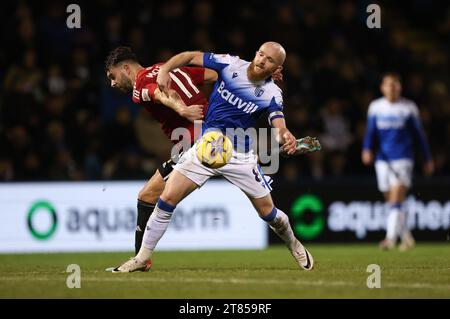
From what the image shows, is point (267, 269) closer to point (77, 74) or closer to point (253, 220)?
point (253, 220)

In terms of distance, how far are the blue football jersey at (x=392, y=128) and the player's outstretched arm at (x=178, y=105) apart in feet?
19.8

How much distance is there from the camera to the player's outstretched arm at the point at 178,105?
8531 millimetres

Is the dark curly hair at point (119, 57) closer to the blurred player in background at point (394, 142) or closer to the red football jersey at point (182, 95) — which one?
the red football jersey at point (182, 95)

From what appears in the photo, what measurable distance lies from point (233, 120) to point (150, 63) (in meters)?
7.30

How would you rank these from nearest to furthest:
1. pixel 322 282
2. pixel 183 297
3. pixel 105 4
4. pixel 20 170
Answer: pixel 183 297 → pixel 322 282 → pixel 20 170 → pixel 105 4

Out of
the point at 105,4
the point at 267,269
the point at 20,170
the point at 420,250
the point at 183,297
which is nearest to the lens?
the point at 183,297

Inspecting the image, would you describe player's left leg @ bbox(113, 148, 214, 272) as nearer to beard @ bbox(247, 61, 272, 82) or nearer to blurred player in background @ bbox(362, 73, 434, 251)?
beard @ bbox(247, 61, 272, 82)

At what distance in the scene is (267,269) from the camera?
9531mm

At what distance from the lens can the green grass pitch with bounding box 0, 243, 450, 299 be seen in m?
Answer: 7.46

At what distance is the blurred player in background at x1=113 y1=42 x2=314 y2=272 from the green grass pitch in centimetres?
54

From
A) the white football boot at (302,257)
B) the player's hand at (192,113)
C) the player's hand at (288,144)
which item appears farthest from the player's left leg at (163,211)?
the white football boot at (302,257)

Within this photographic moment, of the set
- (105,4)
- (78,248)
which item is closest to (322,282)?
(78,248)

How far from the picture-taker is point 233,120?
8.92m

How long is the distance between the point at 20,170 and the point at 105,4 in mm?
3972
